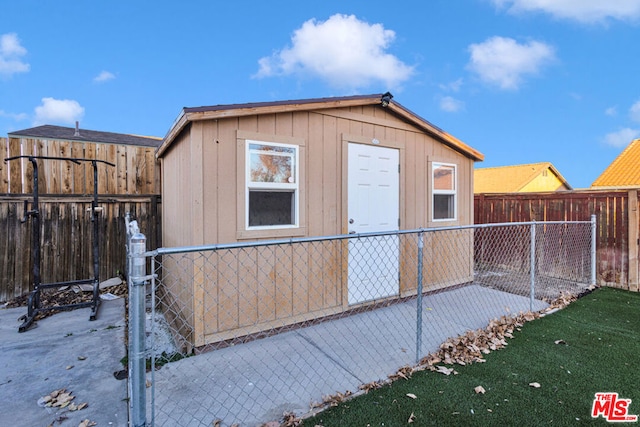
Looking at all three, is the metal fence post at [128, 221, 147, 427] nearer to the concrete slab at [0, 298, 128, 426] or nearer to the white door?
the concrete slab at [0, 298, 128, 426]

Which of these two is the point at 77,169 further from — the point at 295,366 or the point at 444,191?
the point at 444,191

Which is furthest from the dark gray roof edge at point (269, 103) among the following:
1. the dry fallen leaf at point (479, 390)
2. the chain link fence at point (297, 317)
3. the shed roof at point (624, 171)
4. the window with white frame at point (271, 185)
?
the shed roof at point (624, 171)

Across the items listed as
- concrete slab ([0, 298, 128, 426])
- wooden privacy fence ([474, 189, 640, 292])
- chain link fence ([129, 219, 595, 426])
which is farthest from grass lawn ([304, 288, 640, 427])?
wooden privacy fence ([474, 189, 640, 292])

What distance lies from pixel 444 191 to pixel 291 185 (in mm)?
3198

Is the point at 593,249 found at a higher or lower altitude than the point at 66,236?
lower

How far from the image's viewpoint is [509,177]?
2038cm

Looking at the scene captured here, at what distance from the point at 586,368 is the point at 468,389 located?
1264 mm

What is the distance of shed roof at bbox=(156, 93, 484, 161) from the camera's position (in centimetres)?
328

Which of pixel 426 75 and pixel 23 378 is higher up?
pixel 426 75

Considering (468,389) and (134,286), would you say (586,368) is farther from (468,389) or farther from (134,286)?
(134,286)

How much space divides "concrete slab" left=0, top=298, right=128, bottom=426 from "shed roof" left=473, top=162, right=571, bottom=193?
65.6 feet

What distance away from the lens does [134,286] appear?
4.88 feet

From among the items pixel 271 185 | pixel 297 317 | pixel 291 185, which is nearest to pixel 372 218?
pixel 291 185

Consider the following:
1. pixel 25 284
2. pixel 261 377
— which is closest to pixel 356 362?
pixel 261 377
